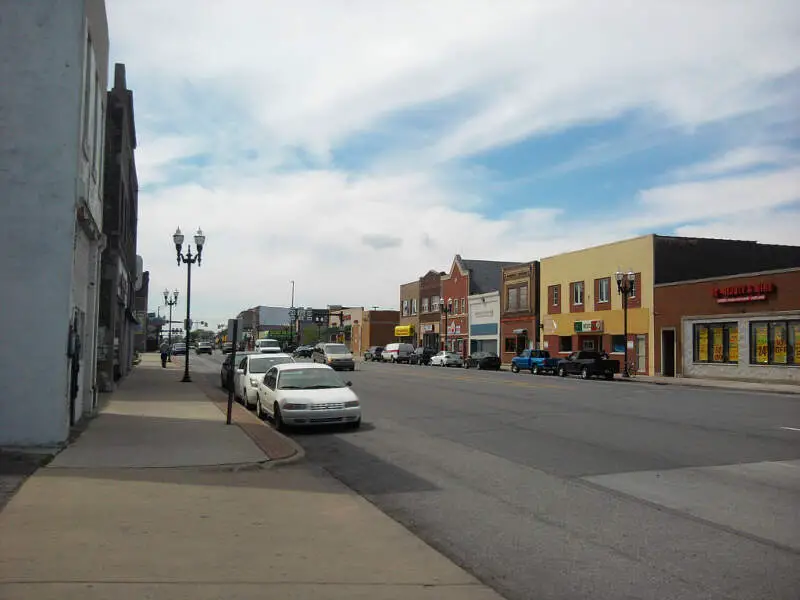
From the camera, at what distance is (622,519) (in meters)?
7.66

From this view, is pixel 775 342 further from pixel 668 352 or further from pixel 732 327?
pixel 668 352

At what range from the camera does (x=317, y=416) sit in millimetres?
15227

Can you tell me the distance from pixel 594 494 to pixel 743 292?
107 feet

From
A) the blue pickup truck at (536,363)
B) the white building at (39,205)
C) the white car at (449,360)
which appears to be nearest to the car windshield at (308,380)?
the white building at (39,205)

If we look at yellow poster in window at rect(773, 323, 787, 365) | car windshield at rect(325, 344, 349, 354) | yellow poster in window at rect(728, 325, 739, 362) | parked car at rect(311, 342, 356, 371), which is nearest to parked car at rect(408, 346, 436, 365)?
car windshield at rect(325, 344, 349, 354)

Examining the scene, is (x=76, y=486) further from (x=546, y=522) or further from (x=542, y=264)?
(x=542, y=264)

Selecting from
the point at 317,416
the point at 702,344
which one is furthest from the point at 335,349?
the point at 317,416

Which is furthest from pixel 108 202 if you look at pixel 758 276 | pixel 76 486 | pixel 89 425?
pixel 758 276

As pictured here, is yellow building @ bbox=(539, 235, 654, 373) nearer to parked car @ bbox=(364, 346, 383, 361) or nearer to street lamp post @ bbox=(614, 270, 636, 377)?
street lamp post @ bbox=(614, 270, 636, 377)

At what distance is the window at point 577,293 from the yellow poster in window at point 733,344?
48.8 feet

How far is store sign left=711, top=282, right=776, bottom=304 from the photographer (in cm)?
3644

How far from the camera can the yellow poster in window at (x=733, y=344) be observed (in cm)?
3834

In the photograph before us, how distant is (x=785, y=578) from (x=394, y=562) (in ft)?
9.95

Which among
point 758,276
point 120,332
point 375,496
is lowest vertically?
point 375,496
